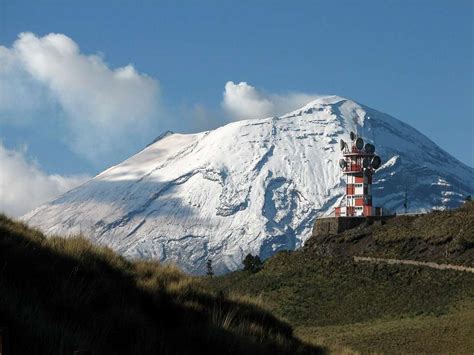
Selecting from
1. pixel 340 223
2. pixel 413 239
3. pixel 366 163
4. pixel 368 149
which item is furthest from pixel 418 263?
pixel 368 149

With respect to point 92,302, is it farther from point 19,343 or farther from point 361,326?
point 361,326

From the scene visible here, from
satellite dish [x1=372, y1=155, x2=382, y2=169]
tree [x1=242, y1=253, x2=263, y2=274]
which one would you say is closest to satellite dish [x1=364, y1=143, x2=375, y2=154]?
satellite dish [x1=372, y1=155, x2=382, y2=169]

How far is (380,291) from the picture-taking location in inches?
2606

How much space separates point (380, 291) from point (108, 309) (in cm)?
5258

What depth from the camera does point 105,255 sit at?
62.3ft

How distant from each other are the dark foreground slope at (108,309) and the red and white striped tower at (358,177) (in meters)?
98.0

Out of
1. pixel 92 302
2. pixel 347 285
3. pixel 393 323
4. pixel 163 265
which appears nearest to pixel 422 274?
pixel 347 285

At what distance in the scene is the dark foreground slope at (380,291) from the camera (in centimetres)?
4897

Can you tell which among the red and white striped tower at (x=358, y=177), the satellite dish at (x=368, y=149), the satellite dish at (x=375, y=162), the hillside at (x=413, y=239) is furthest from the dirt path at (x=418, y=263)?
the satellite dish at (x=368, y=149)

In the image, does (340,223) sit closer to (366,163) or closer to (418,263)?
(418,263)

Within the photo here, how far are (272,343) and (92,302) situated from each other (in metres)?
3.82

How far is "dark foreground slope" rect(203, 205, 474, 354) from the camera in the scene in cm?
4897

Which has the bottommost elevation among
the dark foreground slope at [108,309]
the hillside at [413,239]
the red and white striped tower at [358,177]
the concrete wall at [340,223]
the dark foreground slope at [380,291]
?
the dark foreground slope at [108,309]

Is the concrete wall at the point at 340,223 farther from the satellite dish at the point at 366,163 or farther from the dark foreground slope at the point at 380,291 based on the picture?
the satellite dish at the point at 366,163
